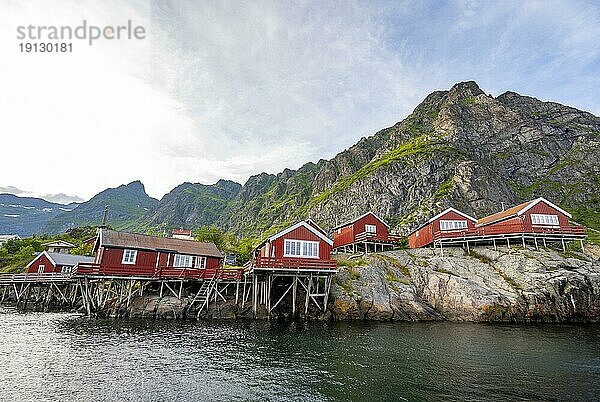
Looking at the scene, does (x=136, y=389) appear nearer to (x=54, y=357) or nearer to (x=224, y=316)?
(x=54, y=357)

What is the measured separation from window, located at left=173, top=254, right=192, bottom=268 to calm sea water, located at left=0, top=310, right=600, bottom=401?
1107 centimetres

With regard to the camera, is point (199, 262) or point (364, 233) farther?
point (364, 233)

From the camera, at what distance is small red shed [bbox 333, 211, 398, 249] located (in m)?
54.9

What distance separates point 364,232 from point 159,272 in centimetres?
3228

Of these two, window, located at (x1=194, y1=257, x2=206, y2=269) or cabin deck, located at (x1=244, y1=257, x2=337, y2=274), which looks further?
window, located at (x1=194, y1=257, x2=206, y2=269)

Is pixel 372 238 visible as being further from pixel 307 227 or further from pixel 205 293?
pixel 205 293

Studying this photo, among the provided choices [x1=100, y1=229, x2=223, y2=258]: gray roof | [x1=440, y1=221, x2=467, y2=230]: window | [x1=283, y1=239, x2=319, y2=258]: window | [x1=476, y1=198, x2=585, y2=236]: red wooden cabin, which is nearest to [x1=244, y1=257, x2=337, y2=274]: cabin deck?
[x1=283, y1=239, x2=319, y2=258]: window

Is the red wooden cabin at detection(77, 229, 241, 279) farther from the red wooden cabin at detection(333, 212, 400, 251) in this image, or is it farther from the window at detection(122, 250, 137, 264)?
the red wooden cabin at detection(333, 212, 400, 251)

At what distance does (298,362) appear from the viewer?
71.2 ft

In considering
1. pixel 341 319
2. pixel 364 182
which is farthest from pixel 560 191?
pixel 341 319

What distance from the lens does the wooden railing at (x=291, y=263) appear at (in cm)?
3673

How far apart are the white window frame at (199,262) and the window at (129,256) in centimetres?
787

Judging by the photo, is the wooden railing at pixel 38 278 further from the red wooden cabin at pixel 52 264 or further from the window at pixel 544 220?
the window at pixel 544 220

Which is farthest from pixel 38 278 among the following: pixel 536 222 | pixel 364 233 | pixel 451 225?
pixel 536 222
